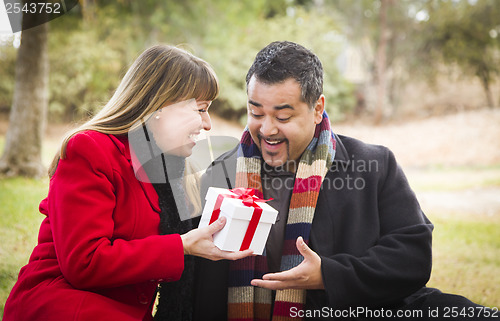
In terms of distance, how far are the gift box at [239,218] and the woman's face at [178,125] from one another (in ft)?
0.81

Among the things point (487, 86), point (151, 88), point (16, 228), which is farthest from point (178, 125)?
point (487, 86)

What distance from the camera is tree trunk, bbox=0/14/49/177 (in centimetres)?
545

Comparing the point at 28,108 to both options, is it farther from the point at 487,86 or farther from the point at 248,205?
the point at 487,86

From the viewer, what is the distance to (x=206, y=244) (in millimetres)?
1635

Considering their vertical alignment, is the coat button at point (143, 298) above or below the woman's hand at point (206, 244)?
below

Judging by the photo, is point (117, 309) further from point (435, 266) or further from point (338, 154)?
point (435, 266)

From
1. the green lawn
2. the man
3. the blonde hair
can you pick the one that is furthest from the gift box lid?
the green lawn

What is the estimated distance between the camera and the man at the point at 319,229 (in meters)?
1.88

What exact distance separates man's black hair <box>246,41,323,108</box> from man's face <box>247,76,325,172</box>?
0.09ft

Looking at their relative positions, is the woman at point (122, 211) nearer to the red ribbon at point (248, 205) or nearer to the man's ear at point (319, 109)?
the red ribbon at point (248, 205)

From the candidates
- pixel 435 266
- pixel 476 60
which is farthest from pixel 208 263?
pixel 476 60

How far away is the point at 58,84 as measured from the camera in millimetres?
9914

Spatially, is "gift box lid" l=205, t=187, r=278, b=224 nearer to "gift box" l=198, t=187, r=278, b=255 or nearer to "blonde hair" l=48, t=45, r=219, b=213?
"gift box" l=198, t=187, r=278, b=255

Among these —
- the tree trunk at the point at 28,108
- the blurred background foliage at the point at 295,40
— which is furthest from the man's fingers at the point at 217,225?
the blurred background foliage at the point at 295,40
